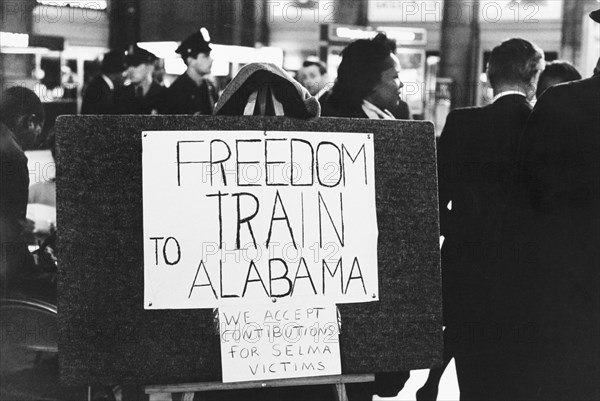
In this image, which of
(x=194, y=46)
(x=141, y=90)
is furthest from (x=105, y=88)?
(x=194, y=46)

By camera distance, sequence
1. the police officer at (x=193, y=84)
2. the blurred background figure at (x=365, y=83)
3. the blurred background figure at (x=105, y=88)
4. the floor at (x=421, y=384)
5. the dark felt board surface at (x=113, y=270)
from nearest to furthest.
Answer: the dark felt board surface at (x=113, y=270) → the blurred background figure at (x=365, y=83) → the floor at (x=421, y=384) → the police officer at (x=193, y=84) → the blurred background figure at (x=105, y=88)

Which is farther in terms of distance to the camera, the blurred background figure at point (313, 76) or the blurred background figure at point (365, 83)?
the blurred background figure at point (313, 76)

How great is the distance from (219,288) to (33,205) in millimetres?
2568

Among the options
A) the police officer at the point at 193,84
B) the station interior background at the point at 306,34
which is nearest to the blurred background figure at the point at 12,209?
the police officer at the point at 193,84

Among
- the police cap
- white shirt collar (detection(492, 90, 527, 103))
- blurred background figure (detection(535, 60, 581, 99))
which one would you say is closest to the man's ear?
white shirt collar (detection(492, 90, 527, 103))

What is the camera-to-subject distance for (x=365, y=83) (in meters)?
2.74

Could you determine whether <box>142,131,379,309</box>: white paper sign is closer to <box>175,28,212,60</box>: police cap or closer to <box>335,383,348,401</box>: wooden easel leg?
<box>335,383,348,401</box>: wooden easel leg

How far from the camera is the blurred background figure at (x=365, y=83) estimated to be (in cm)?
273

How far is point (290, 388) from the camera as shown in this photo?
84.9 inches

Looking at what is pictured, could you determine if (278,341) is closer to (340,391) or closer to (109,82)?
(340,391)

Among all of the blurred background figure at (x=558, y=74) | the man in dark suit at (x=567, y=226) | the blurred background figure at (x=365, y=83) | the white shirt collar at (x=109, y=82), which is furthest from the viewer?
the white shirt collar at (x=109, y=82)

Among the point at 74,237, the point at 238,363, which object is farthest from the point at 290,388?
the point at 74,237

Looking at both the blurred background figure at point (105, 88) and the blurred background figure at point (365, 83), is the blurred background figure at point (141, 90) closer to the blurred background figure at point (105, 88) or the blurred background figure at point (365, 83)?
the blurred background figure at point (105, 88)

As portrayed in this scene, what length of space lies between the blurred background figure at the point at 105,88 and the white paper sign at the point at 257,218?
4.67 m
